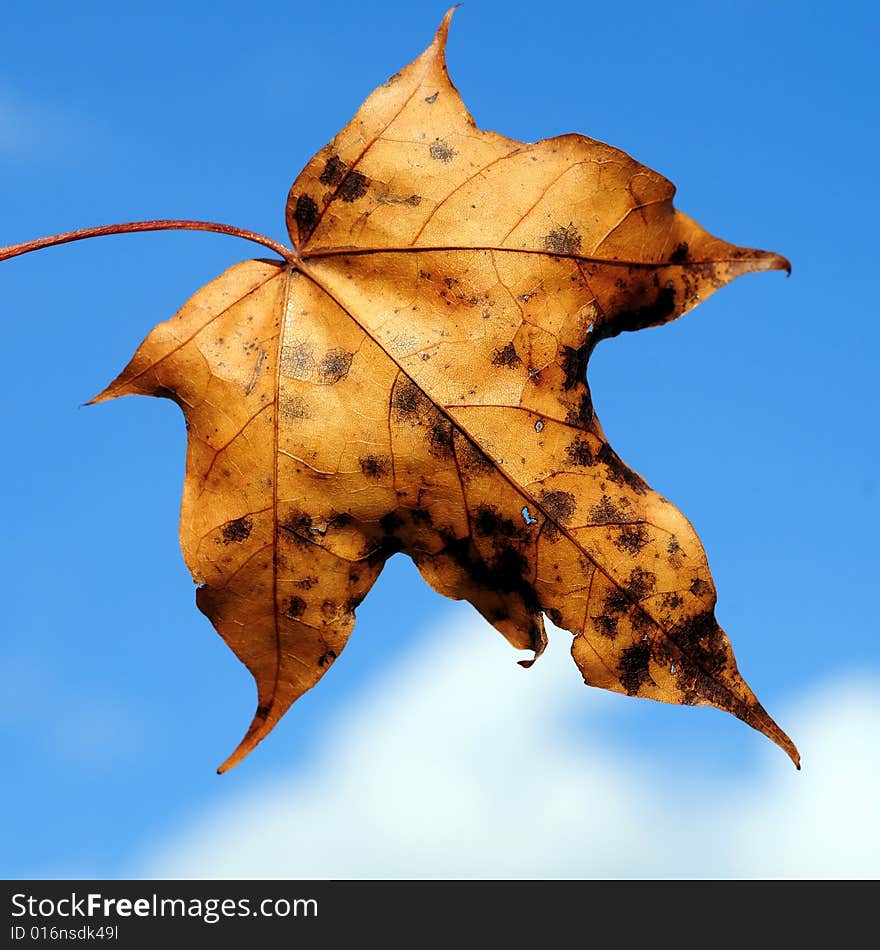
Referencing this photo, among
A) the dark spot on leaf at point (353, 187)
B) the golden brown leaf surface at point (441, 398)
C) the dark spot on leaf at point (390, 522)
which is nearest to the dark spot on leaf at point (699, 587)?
the golden brown leaf surface at point (441, 398)

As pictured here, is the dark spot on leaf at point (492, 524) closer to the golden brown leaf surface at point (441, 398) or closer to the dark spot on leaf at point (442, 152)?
the golden brown leaf surface at point (441, 398)

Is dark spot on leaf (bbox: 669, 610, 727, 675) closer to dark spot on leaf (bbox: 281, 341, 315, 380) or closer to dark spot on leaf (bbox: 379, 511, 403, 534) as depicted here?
dark spot on leaf (bbox: 379, 511, 403, 534)

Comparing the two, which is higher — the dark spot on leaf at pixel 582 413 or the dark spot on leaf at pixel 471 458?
the dark spot on leaf at pixel 582 413

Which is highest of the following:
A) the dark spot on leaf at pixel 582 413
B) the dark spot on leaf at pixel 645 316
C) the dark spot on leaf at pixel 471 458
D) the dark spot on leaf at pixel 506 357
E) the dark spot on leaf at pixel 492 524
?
the dark spot on leaf at pixel 645 316

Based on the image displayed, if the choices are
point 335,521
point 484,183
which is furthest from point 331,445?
point 484,183

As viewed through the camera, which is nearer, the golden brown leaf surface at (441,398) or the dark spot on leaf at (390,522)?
the golden brown leaf surface at (441,398)

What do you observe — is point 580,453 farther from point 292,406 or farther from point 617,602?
point 292,406
